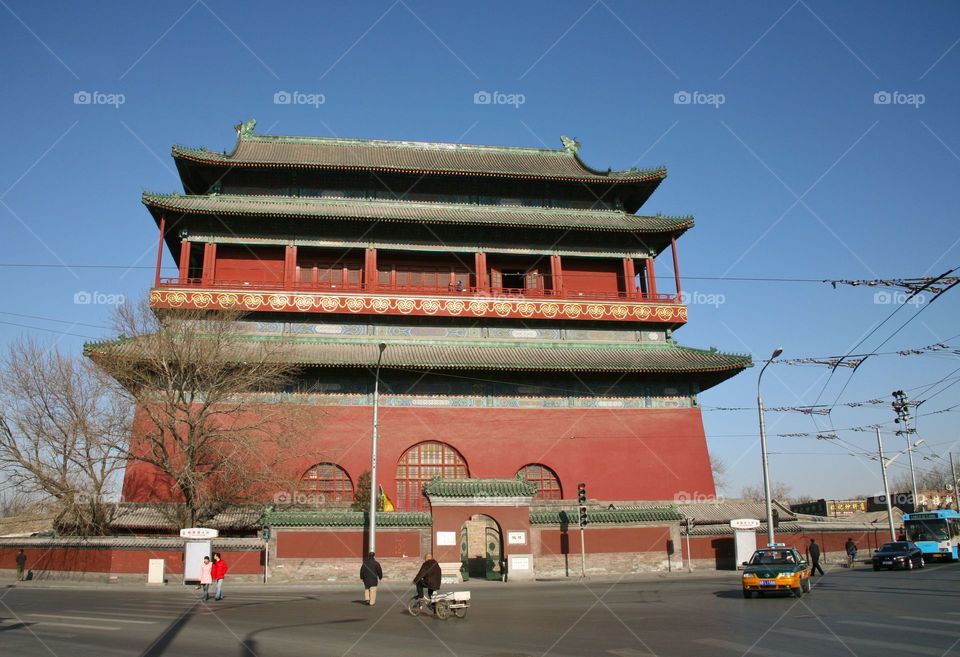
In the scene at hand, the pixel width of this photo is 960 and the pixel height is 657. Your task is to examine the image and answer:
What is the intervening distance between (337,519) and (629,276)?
62.3ft

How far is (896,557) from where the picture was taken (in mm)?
27672

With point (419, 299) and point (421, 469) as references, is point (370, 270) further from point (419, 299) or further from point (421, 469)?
point (421, 469)

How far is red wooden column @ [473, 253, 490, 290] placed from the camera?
3569cm

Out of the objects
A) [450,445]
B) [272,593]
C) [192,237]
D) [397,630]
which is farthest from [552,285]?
[397,630]

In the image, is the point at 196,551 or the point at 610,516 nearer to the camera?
the point at 196,551

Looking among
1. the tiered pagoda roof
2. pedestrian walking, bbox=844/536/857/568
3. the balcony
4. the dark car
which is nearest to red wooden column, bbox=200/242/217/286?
the balcony

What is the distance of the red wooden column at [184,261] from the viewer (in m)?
33.2

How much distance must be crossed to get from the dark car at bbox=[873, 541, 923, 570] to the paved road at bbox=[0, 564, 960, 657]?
756cm

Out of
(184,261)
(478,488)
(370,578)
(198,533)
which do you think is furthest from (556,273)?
(370,578)

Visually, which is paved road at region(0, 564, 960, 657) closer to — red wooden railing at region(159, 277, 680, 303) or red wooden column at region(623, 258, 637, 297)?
red wooden railing at region(159, 277, 680, 303)

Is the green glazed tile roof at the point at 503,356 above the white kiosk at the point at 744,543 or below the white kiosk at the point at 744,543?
above

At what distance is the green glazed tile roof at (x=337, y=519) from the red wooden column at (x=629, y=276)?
16.1m

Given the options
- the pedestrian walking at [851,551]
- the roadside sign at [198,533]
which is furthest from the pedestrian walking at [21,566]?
the pedestrian walking at [851,551]
